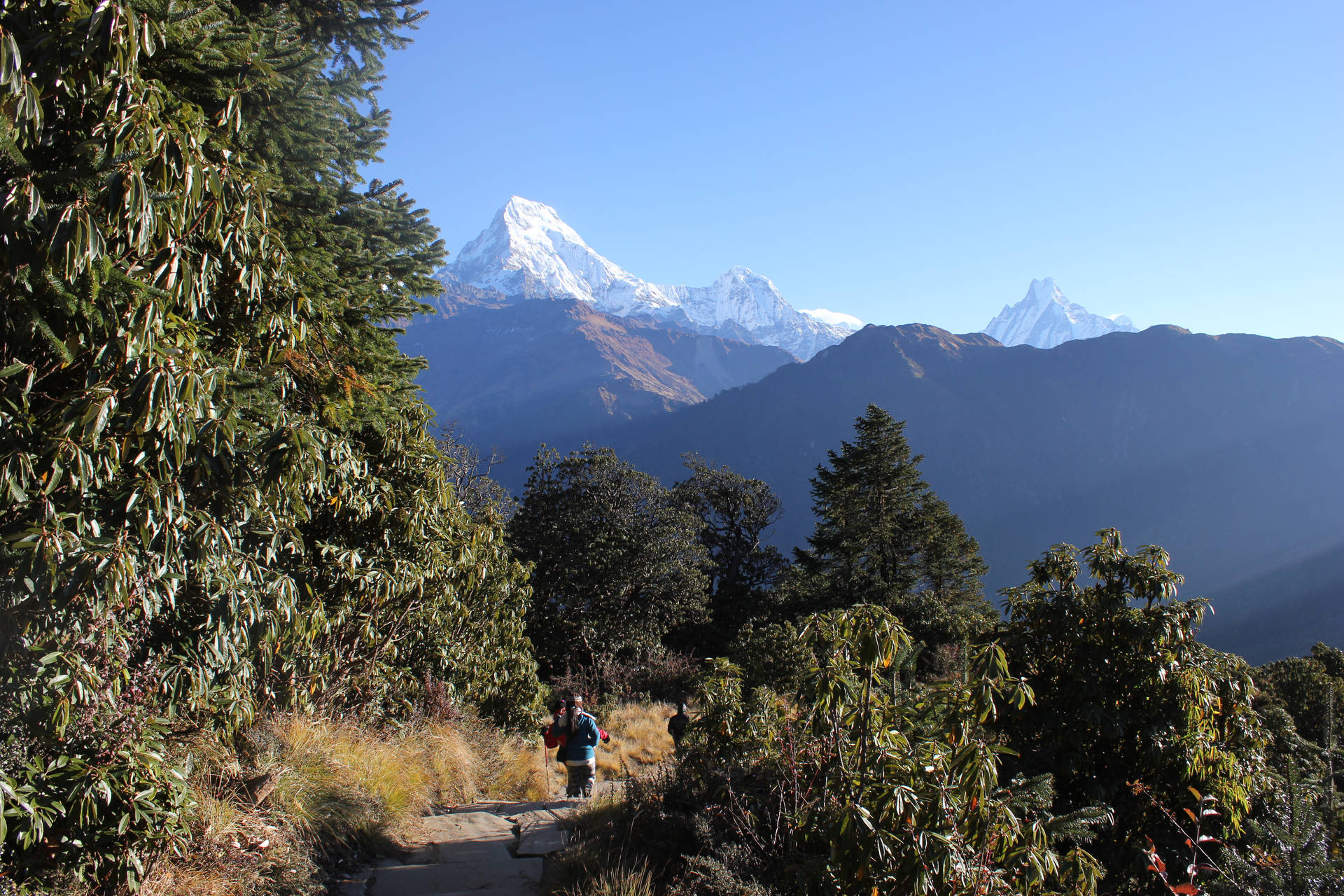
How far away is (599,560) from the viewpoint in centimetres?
1939

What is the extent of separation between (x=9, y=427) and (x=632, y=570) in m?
17.9

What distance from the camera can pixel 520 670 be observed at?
1013cm

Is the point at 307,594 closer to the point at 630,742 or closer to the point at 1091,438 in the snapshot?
the point at 630,742

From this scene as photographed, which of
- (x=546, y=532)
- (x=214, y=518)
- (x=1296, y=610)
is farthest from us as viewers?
(x=1296, y=610)

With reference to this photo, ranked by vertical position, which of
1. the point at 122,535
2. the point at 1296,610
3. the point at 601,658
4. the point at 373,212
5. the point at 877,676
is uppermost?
the point at 373,212

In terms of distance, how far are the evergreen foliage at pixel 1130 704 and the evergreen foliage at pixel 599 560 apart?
14884 millimetres

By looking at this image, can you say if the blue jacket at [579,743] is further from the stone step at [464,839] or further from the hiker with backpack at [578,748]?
the stone step at [464,839]

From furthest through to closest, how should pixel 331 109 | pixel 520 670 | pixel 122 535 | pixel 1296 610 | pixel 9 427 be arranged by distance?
pixel 1296 610 < pixel 520 670 < pixel 331 109 < pixel 122 535 < pixel 9 427

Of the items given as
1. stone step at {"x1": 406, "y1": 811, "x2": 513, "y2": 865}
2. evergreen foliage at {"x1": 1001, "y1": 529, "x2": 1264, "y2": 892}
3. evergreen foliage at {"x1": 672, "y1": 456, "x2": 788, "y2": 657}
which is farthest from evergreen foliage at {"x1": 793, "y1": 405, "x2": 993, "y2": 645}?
stone step at {"x1": 406, "y1": 811, "x2": 513, "y2": 865}

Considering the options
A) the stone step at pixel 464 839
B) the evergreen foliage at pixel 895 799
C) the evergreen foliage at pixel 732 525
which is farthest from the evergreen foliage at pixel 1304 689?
the evergreen foliage at pixel 732 525

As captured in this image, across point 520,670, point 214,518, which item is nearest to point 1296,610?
point 520,670

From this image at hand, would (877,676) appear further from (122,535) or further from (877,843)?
(122,535)

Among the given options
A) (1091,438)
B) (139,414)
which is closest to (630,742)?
(139,414)

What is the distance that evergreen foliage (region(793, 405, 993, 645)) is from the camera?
26828mm
